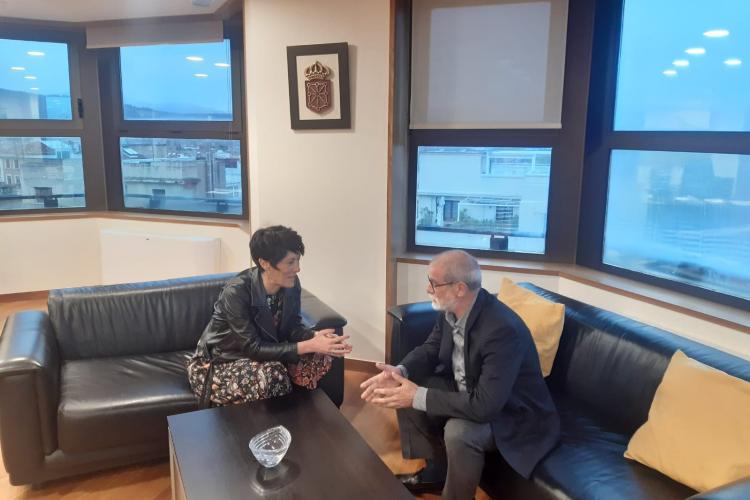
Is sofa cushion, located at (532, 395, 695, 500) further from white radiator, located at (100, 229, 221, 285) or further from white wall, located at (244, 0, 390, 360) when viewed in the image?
white radiator, located at (100, 229, 221, 285)

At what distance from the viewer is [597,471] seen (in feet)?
5.81

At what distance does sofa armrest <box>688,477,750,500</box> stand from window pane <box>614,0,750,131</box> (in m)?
1.63

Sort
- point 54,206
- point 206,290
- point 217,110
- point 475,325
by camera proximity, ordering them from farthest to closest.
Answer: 1. point 54,206
2. point 217,110
3. point 206,290
4. point 475,325

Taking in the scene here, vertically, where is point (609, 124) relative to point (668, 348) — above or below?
above

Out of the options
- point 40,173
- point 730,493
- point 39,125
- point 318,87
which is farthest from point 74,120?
point 730,493

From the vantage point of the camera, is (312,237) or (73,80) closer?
(312,237)

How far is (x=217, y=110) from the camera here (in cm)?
444

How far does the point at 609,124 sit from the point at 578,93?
10.0 inches

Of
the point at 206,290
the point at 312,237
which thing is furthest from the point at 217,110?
the point at 206,290

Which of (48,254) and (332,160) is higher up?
(332,160)

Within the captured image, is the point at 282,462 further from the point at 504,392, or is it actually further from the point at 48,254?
the point at 48,254

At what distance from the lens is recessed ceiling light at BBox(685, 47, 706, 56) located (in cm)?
254

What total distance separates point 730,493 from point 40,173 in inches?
209

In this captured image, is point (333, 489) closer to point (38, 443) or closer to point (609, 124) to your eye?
point (38, 443)
